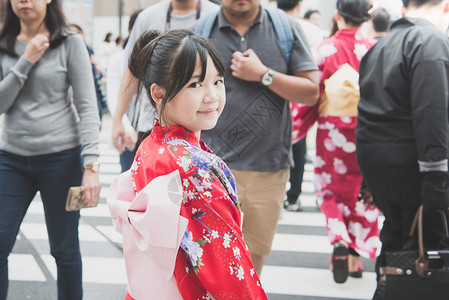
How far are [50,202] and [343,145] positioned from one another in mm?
2030

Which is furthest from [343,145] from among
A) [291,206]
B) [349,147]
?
[291,206]

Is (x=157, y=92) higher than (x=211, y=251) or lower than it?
higher

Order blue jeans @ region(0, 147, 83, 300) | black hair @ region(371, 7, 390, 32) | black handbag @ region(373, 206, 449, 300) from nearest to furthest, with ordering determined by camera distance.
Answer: black handbag @ region(373, 206, 449, 300) → blue jeans @ region(0, 147, 83, 300) → black hair @ region(371, 7, 390, 32)

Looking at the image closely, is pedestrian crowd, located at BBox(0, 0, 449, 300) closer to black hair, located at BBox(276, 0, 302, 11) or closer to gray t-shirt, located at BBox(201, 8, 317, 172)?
gray t-shirt, located at BBox(201, 8, 317, 172)

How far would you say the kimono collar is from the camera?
1.54 metres

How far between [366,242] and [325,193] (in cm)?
45

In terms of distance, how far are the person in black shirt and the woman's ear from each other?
139 centimetres

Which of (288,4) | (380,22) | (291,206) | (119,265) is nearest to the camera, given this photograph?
(119,265)

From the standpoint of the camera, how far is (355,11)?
3.56 metres

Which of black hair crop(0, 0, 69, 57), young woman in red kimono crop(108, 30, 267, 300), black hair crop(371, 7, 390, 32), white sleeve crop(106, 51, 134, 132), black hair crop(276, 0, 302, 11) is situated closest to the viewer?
young woman in red kimono crop(108, 30, 267, 300)

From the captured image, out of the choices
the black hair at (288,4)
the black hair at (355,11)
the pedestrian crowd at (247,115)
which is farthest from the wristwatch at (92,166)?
the black hair at (288,4)

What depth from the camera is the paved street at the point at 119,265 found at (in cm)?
351

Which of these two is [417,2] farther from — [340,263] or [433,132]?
[340,263]

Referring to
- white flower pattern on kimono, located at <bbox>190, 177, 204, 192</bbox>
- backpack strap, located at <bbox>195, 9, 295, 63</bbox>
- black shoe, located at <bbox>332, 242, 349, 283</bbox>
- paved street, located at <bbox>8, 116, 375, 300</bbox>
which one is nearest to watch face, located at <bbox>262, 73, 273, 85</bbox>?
backpack strap, located at <bbox>195, 9, 295, 63</bbox>
